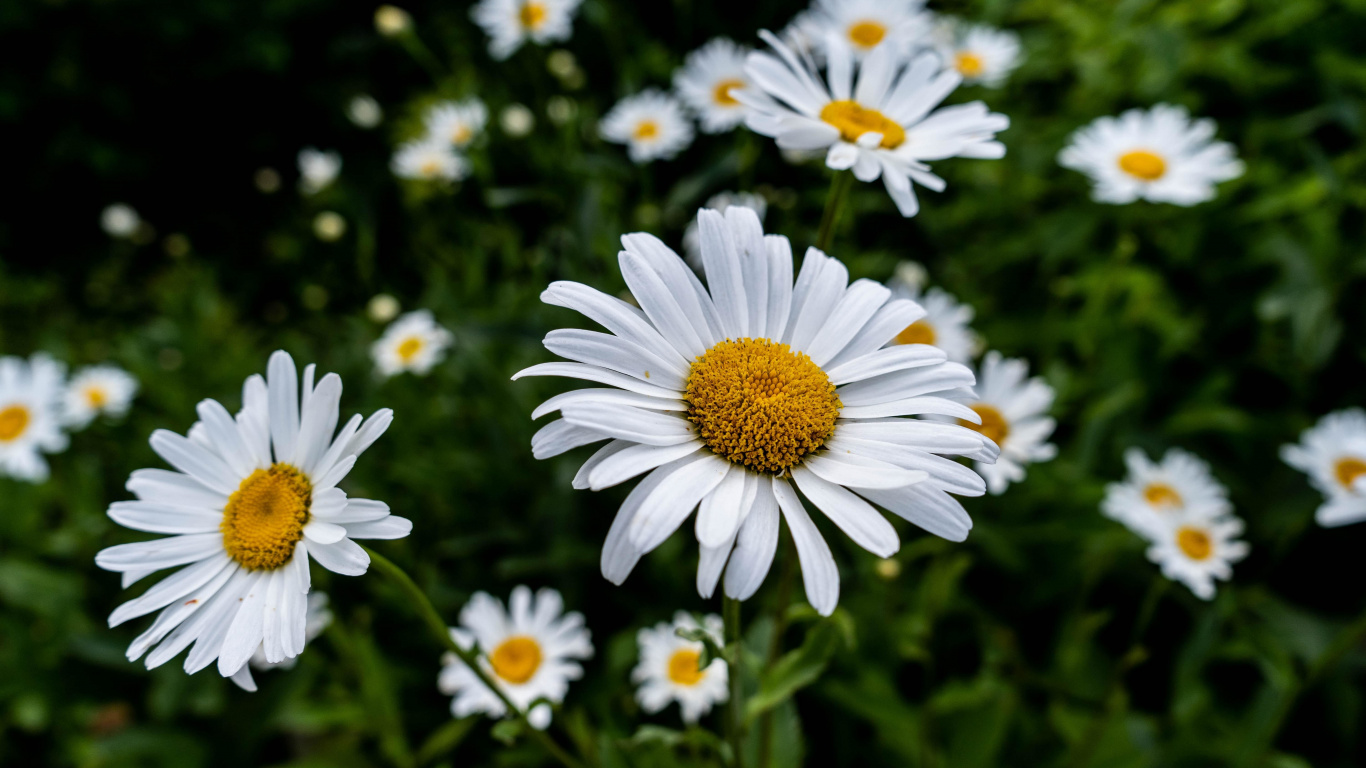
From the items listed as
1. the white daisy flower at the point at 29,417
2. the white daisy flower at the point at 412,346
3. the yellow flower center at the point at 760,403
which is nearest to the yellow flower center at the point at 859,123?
the yellow flower center at the point at 760,403

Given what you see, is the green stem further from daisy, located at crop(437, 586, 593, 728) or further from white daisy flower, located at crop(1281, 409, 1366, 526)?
white daisy flower, located at crop(1281, 409, 1366, 526)

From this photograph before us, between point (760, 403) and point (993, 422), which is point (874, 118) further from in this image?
point (993, 422)

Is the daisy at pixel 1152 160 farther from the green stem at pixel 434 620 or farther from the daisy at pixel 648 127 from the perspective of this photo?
the green stem at pixel 434 620

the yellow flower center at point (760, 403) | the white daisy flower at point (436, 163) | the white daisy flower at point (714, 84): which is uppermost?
the white daisy flower at point (436, 163)

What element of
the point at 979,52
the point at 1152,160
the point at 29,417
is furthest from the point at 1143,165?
the point at 29,417

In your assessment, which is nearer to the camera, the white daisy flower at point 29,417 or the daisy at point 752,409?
the daisy at point 752,409

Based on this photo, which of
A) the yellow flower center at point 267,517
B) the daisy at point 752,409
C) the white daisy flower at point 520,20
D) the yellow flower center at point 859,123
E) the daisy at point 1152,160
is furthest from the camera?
the white daisy flower at point 520,20

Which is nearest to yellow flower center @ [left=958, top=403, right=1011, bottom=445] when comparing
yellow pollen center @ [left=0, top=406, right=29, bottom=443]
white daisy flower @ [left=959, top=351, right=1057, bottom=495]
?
white daisy flower @ [left=959, top=351, right=1057, bottom=495]
